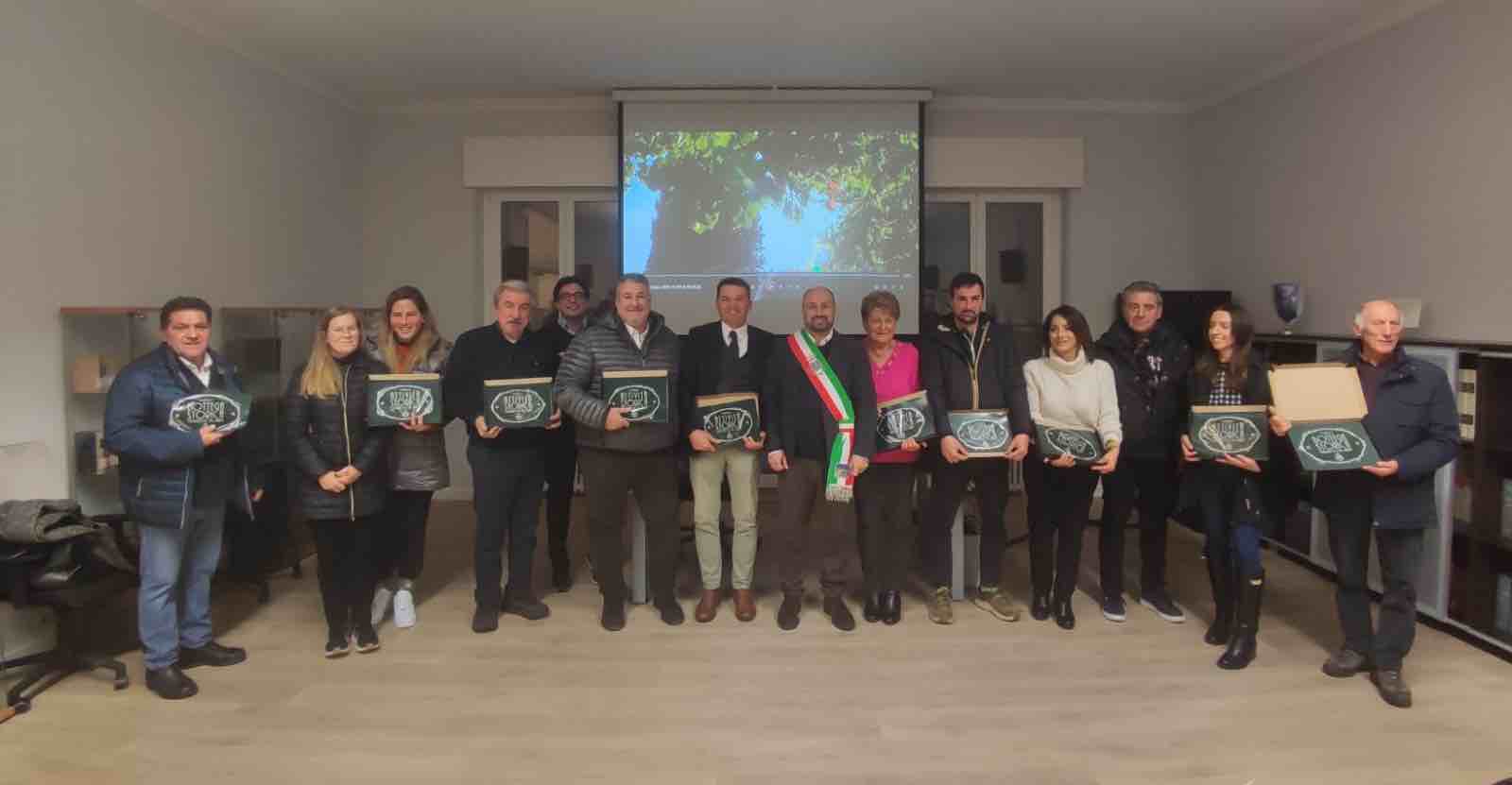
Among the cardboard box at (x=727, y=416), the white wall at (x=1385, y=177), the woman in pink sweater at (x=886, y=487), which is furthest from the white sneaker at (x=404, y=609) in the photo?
the white wall at (x=1385, y=177)

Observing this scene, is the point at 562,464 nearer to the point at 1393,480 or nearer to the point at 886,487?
the point at 886,487

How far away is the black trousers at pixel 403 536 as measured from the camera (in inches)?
152

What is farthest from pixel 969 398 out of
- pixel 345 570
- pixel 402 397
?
pixel 345 570

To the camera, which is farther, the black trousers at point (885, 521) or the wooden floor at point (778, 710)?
the black trousers at point (885, 521)

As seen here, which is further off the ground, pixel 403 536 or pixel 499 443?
pixel 499 443

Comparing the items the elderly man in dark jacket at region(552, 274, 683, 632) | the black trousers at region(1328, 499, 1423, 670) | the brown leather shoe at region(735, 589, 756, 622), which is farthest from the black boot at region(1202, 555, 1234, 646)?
the elderly man in dark jacket at region(552, 274, 683, 632)

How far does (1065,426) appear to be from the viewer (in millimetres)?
3645

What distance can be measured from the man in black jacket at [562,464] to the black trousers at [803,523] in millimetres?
1175

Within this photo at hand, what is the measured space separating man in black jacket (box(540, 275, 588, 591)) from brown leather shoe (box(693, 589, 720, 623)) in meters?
0.85

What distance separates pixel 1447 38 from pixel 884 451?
344 centimetres

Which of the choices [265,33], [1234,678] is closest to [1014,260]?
[1234,678]

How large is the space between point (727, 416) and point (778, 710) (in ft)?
3.94

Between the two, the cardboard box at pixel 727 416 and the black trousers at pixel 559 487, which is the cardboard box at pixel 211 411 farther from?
the cardboard box at pixel 727 416

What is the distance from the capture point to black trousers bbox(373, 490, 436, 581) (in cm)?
387
